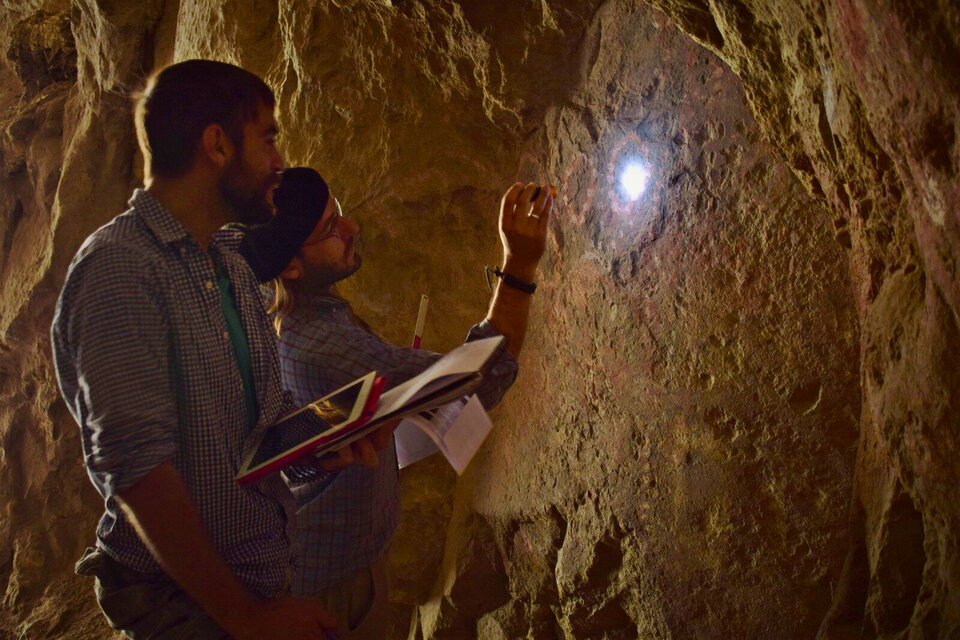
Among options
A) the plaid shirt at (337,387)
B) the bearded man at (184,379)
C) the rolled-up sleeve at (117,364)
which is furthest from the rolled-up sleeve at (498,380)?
the rolled-up sleeve at (117,364)

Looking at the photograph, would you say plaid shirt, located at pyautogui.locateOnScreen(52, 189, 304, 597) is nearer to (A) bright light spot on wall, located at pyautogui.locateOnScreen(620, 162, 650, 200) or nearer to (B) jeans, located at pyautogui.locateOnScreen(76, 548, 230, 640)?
(B) jeans, located at pyautogui.locateOnScreen(76, 548, 230, 640)

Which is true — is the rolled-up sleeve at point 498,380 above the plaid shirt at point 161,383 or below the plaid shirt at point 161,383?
below

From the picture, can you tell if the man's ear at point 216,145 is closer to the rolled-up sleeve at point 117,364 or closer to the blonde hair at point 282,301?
the rolled-up sleeve at point 117,364

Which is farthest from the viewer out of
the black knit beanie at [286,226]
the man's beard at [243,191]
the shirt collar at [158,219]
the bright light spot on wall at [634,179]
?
the bright light spot on wall at [634,179]

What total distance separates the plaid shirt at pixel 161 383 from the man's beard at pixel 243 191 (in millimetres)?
135

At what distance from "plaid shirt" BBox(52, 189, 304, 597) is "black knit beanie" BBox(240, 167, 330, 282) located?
21 cm

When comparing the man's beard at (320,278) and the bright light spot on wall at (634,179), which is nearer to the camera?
the man's beard at (320,278)

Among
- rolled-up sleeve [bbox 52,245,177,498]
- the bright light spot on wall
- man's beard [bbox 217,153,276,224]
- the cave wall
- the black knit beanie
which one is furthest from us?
the bright light spot on wall

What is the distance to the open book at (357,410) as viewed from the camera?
4.29 ft

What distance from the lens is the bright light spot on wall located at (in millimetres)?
2230

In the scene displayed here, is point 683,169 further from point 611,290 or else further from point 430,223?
point 430,223

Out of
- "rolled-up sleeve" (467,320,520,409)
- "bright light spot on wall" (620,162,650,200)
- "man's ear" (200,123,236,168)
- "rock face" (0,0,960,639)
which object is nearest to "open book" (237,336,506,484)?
"rolled-up sleeve" (467,320,520,409)

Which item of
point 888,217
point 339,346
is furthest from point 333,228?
point 888,217

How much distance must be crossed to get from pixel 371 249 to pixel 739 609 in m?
2.03
